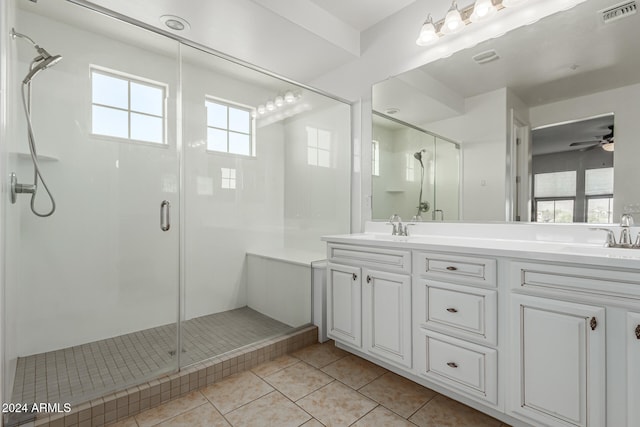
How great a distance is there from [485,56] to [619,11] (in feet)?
1.98

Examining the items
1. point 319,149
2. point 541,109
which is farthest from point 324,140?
point 541,109

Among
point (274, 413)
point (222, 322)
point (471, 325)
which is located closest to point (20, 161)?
point (222, 322)

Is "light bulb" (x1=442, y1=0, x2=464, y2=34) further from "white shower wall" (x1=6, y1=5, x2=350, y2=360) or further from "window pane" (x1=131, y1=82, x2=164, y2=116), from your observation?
"window pane" (x1=131, y1=82, x2=164, y2=116)

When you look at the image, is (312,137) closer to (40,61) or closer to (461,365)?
(40,61)

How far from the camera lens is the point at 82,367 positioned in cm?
175

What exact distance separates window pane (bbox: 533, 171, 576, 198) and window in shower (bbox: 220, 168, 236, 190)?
2.03 m

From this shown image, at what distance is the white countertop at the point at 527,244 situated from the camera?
3.74ft

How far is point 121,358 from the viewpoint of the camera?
6.04 feet

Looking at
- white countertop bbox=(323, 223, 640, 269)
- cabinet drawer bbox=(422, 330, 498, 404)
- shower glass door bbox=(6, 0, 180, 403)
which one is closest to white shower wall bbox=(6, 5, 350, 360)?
shower glass door bbox=(6, 0, 180, 403)

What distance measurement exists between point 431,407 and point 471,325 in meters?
0.52

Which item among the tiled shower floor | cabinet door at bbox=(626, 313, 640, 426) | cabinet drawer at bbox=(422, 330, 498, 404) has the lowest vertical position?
the tiled shower floor

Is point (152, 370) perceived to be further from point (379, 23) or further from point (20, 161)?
point (379, 23)

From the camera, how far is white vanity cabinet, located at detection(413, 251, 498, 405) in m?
1.40

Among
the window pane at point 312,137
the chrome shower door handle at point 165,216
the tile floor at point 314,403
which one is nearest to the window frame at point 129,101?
the chrome shower door handle at point 165,216
